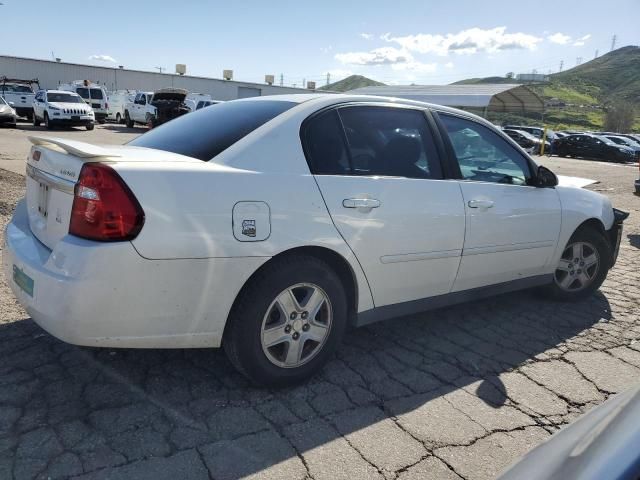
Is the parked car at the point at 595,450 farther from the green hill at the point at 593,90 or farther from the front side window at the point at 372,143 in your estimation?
the green hill at the point at 593,90

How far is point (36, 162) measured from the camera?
2.90 m

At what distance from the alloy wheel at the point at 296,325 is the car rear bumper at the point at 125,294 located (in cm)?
27

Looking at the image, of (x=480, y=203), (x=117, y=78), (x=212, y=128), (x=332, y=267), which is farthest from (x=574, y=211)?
(x=117, y=78)

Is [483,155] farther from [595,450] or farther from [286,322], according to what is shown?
[595,450]

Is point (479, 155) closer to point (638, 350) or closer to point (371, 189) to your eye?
point (371, 189)

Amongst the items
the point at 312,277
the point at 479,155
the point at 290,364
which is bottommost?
the point at 290,364

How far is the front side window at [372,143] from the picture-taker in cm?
292

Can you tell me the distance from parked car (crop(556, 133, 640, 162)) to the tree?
34.9m

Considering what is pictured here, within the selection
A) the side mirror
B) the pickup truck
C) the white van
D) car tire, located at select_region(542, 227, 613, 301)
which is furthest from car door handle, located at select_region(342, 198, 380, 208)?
the white van

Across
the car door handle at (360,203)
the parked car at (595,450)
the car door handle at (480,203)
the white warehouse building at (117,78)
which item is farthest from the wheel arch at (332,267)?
the white warehouse building at (117,78)

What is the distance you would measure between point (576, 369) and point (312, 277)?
1.97 metres

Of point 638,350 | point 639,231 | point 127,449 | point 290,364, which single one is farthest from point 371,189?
point 639,231

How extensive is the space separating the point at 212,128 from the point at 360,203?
1000mm

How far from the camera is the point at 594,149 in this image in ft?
96.9
